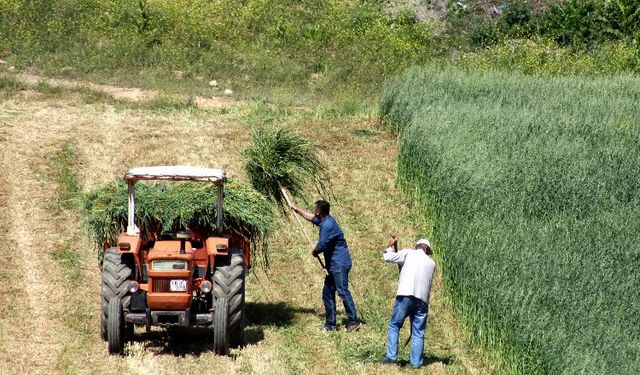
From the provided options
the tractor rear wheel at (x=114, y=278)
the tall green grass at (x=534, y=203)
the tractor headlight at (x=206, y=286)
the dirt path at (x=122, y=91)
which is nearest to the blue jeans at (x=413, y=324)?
the tall green grass at (x=534, y=203)

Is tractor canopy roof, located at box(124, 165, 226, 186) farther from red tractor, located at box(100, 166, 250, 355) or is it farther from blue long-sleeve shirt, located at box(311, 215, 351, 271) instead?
blue long-sleeve shirt, located at box(311, 215, 351, 271)

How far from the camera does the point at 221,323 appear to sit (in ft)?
46.5

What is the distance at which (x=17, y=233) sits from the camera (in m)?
19.5

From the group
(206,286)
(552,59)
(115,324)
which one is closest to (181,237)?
(206,286)

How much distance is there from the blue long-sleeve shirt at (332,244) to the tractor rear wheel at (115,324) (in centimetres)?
284

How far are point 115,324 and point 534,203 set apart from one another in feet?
24.1

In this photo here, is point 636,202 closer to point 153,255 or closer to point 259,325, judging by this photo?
point 259,325

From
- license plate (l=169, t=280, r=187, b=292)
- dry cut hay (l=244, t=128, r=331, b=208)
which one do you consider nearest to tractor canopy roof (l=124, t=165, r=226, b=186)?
license plate (l=169, t=280, r=187, b=292)

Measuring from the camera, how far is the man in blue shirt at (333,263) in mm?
15859

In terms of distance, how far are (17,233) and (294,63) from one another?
1292cm

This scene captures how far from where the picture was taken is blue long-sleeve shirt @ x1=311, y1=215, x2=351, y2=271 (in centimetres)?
1584

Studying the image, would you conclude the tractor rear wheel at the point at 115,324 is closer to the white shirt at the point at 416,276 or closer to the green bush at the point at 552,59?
the white shirt at the point at 416,276

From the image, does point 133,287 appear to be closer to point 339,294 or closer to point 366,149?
point 339,294

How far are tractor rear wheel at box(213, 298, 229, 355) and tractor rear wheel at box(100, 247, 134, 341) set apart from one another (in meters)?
0.97
